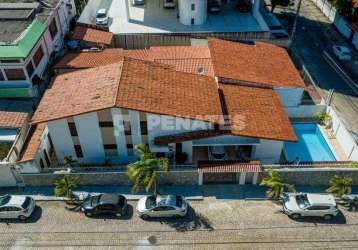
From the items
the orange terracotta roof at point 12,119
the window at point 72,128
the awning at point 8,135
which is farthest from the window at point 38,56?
the window at point 72,128

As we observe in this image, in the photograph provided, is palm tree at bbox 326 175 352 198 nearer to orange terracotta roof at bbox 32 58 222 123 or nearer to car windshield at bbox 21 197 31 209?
orange terracotta roof at bbox 32 58 222 123

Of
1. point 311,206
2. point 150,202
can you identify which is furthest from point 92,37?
point 311,206

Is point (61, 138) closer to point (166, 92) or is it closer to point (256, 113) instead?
point (166, 92)

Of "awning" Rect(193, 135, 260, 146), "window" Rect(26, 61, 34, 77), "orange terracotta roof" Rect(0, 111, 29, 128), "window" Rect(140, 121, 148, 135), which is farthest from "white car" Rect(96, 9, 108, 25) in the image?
"awning" Rect(193, 135, 260, 146)

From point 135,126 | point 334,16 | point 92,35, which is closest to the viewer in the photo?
point 135,126

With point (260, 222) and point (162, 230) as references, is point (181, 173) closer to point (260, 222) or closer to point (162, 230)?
point (162, 230)

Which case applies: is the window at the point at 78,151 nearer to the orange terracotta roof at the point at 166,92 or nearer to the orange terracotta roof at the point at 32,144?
the orange terracotta roof at the point at 32,144

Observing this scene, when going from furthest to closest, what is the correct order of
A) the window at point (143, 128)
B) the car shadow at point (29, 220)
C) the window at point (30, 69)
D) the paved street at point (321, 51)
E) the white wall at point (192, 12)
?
1. the white wall at point (192, 12)
2. the paved street at point (321, 51)
3. the window at point (30, 69)
4. the window at point (143, 128)
5. the car shadow at point (29, 220)
